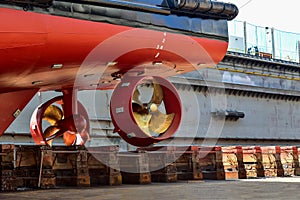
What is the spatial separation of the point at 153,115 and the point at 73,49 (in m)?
1.60

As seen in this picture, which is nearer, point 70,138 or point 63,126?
point 63,126

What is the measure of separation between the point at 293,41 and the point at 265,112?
9.82 metres

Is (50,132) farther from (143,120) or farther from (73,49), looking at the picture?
(73,49)

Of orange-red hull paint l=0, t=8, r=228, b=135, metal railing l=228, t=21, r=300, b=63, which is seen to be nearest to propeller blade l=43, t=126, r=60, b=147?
orange-red hull paint l=0, t=8, r=228, b=135

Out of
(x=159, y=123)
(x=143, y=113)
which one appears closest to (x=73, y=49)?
(x=143, y=113)

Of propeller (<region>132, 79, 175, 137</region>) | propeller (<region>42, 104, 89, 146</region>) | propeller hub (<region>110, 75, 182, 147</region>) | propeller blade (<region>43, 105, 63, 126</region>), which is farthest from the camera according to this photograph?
propeller blade (<region>43, 105, 63, 126</region>)

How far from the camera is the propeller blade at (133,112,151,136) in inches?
247

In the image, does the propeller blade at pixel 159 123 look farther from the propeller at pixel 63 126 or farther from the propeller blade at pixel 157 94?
the propeller at pixel 63 126

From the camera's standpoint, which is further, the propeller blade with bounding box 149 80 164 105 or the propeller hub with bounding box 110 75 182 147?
the propeller blade with bounding box 149 80 164 105

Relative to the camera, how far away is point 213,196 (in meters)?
5.80

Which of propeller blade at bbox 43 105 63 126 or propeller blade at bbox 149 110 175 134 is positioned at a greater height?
propeller blade at bbox 43 105 63 126

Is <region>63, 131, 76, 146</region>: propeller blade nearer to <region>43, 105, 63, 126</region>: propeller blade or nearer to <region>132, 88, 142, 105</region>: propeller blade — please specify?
<region>43, 105, 63, 126</region>: propeller blade

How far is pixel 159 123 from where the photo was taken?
6.53m

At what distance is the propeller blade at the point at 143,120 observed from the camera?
6266 millimetres
